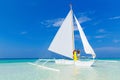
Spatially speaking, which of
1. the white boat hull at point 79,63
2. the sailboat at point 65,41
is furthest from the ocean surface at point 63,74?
the sailboat at point 65,41

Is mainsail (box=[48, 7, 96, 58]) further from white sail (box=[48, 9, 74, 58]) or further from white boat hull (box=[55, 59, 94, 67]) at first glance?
white boat hull (box=[55, 59, 94, 67])

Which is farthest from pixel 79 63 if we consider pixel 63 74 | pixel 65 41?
pixel 63 74

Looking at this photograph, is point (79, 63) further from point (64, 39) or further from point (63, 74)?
point (63, 74)

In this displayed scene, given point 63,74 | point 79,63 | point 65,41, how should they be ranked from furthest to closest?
point 65,41 < point 79,63 < point 63,74

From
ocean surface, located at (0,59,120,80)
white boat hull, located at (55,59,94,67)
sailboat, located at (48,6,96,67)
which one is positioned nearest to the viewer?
ocean surface, located at (0,59,120,80)

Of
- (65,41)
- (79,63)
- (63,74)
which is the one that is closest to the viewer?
(63,74)

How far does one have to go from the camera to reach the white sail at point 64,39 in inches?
968

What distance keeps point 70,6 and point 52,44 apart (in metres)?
4.95

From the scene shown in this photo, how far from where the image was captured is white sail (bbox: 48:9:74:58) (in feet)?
80.7

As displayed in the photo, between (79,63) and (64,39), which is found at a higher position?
(64,39)

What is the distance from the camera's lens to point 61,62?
26.0 metres

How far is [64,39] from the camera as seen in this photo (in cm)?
2483

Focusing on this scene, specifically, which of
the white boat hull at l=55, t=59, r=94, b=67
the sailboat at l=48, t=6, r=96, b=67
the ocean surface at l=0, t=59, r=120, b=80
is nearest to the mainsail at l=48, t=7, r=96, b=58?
the sailboat at l=48, t=6, r=96, b=67

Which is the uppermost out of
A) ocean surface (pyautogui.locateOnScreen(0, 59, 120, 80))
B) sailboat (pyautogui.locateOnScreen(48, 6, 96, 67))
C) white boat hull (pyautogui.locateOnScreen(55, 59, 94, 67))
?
sailboat (pyautogui.locateOnScreen(48, 6, 96, 67))
